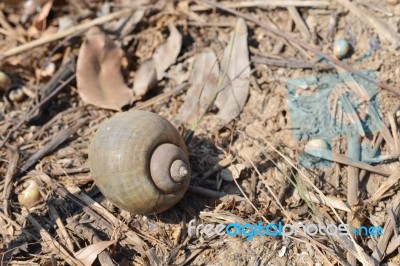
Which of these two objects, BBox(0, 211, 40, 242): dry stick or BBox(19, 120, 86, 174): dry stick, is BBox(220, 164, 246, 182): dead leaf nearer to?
BBox(19, 120, 86, 174): dry stick

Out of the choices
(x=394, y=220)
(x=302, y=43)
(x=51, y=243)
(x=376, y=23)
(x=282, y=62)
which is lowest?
(x=51, y=243)

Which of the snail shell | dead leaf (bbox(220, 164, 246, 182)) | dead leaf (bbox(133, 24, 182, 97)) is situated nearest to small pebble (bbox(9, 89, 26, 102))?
dead leaf (bbox(133, 24, 182, 97))

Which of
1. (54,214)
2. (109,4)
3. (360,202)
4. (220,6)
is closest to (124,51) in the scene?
(109,4)

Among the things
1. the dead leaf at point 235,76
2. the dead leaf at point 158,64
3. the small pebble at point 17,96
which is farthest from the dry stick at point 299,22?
the small pebble at point 17,96

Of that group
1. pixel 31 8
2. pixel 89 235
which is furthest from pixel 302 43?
pixel 31 8

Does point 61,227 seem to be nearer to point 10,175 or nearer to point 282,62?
point 10,175

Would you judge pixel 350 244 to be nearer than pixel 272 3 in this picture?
Yes

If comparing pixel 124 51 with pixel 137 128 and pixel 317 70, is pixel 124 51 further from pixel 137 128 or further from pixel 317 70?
pixel 317 70

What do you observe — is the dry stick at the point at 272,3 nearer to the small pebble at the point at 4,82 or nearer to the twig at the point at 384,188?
the twig at the point at 384,188
